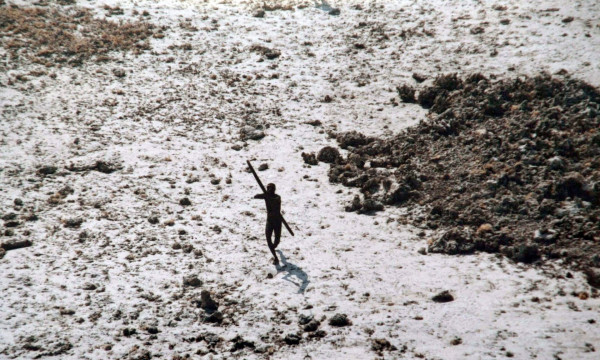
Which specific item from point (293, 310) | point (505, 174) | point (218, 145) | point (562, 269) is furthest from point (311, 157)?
point (562, 269)

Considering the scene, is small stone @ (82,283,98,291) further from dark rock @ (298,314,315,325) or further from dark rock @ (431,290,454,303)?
dark rock @ (431,290,454,303)

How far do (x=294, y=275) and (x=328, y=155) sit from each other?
6.22m

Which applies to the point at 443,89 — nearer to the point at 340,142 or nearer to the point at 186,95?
the point at 340,142

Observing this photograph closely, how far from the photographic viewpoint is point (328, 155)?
50.6 ft

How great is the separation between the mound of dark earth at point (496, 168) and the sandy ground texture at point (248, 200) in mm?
696

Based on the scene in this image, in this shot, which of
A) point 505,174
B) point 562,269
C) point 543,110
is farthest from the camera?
point 543,110

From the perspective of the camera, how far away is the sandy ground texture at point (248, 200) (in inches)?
322

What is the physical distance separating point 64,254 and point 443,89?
13.9 m

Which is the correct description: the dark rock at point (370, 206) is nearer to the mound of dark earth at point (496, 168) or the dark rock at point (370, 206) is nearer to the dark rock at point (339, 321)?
the mound of dark earth at point (496, 168)

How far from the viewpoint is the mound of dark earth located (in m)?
10.1

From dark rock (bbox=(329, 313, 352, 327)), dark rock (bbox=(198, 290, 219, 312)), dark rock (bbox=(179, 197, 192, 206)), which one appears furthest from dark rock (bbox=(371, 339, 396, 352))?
dark rock (bbox=(179, 197, 192, 206))

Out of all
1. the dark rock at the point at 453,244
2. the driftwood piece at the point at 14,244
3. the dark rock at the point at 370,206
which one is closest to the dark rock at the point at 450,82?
the dark rock at the point at 370,206

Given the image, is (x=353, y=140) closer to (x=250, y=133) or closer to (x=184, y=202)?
(x=250, y=133)

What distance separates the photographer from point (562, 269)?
8.91m
